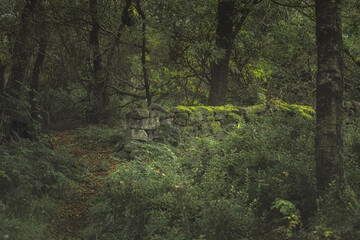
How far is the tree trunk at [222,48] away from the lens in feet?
35.9

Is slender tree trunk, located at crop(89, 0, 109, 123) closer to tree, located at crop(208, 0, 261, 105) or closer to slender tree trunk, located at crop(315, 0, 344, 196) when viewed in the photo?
tree, located at crop(208, 0, 261, 105)

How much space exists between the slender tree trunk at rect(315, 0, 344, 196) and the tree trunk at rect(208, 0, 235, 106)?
6.69m

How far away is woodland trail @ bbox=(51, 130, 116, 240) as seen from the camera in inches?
189

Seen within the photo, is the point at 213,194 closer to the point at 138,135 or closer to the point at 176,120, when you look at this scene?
the point at 138,135

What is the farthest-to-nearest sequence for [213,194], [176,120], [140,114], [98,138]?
[98,138] → [176,120] → [140,114] → [213,194]

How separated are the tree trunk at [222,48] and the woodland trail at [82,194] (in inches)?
176

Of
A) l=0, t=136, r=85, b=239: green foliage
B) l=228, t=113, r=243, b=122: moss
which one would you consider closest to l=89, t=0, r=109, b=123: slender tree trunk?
l=228, t=113, r=243, b=122: moss

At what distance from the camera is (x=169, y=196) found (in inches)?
183

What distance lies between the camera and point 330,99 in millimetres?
4066

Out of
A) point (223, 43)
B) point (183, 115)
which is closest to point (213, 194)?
point (183, 115)

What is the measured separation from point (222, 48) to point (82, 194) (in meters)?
6.99

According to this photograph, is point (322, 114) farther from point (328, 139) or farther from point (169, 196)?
point (169, 196)

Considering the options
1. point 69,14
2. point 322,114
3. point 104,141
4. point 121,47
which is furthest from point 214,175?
point 121,47

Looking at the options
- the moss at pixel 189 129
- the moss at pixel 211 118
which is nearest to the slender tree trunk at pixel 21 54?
the moss at pixel 189 129
